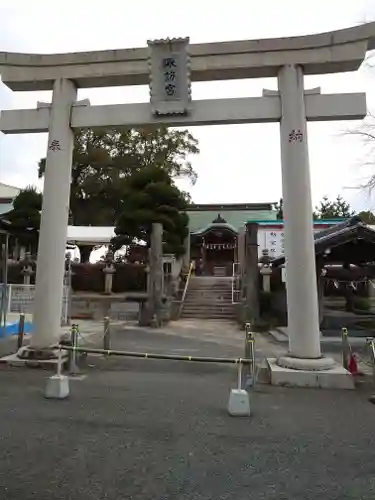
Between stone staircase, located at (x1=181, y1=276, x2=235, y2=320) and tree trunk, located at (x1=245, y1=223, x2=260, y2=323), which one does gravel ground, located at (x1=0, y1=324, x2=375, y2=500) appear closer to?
tree trunk, located at (x1=245, y1=223, x2=260, y2=323)

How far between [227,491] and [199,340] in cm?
1089

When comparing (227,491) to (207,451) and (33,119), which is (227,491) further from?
(33,119)

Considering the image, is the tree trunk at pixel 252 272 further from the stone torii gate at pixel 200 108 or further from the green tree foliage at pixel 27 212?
the green tree foliage at pixel 27 212

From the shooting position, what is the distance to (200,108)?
809 centimetres

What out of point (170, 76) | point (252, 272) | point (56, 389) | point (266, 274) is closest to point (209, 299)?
point (266, 274)

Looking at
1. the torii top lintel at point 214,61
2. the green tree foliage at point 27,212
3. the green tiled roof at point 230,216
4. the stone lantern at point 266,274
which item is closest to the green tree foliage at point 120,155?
the green tiled roof at point 230,216

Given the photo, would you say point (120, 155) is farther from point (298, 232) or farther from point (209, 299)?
point (298, 232)

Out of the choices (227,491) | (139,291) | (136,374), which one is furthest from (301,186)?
(139,291)

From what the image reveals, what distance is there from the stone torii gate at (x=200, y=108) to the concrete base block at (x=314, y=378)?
15 centimetres

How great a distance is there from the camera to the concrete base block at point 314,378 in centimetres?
702

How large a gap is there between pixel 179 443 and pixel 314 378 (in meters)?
3.49

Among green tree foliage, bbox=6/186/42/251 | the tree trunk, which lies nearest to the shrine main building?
green tree foliage, bbox=6/186/42/251

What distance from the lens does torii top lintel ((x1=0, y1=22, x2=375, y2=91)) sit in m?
7.61

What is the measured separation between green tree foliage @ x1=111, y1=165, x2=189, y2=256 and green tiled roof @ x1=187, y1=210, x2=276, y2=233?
9609mm
